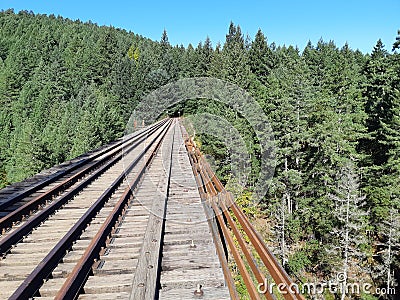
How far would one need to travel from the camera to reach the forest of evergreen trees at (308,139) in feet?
85.0

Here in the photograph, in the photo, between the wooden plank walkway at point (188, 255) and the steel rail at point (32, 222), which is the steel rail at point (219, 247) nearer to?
the wooden plank walkway at point (188, 255)

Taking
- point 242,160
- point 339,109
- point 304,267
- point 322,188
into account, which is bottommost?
point 304,267

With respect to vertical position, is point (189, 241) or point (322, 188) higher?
point (189, 241)

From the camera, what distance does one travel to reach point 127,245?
4953 millimetres

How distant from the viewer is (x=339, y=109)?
117ft

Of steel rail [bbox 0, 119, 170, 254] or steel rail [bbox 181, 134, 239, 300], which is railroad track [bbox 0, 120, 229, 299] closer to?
steel rail [bbox 0, 119, 170, 254]

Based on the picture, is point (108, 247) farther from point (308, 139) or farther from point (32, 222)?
point (308, 139)

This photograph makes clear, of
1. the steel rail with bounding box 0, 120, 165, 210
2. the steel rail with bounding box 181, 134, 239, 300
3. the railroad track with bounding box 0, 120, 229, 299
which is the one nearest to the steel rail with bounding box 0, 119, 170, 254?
the railroad track with bounding box 0, 120, 229, 299

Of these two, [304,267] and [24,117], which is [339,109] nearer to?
[304,267]

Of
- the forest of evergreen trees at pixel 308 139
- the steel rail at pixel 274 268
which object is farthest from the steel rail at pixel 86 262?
the forest of evergreen trees at pixel 308 139

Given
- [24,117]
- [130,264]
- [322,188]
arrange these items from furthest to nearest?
[24,117], [322,188], [130,264]

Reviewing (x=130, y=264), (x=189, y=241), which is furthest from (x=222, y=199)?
(x=130, y=264)

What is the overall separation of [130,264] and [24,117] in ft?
272

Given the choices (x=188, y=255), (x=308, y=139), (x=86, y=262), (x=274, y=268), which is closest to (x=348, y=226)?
(x=308, y=139)
